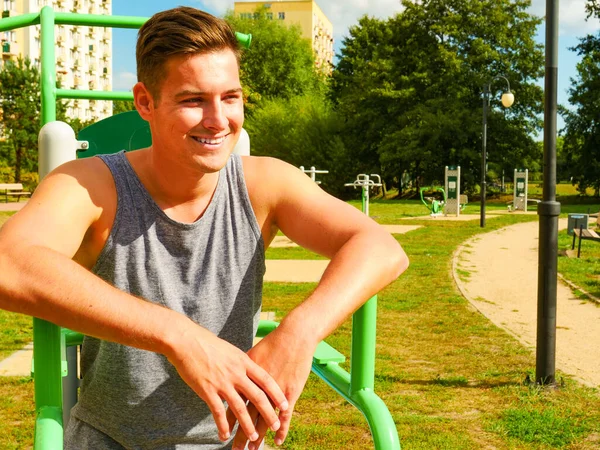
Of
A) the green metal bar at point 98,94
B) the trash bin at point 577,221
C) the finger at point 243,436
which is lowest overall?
the trash bin at point 577,221

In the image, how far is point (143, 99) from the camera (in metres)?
1.52

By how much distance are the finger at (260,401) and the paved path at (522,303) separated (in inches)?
152

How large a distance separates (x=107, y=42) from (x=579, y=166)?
5218 cm

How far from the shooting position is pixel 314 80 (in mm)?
52438

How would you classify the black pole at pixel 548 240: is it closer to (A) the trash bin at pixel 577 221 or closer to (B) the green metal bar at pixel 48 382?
(B) the green metal bar at pixel 48 382

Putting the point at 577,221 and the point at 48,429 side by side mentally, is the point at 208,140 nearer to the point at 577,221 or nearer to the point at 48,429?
the point at 48,429

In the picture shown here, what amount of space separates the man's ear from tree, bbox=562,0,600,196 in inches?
1360

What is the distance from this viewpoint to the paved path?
5.29 m

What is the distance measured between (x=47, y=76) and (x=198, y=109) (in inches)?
60.4

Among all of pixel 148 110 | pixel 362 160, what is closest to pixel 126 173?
pixel 148 110

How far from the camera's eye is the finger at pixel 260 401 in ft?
4.02

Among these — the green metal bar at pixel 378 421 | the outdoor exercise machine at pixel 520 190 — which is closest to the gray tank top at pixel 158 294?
the green metal bar at pixel 378 421

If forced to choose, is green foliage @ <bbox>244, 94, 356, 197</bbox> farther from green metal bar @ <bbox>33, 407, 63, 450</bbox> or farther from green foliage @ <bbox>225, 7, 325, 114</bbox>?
green metal bar @ <bbox>33, 407, 63, 450</bbox>

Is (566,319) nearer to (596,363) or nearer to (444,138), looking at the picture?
(596,363)
